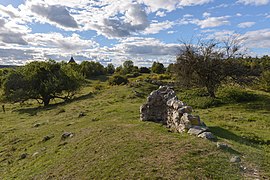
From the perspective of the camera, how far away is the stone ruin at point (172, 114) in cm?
1130

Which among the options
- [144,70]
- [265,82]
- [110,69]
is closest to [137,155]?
[265,82]

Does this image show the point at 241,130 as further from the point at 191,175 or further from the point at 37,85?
the point at 37,85

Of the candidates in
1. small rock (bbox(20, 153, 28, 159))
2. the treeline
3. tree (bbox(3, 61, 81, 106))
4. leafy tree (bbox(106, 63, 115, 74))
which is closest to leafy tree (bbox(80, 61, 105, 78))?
leafy tree (bbox(106, 63, 115, 74))

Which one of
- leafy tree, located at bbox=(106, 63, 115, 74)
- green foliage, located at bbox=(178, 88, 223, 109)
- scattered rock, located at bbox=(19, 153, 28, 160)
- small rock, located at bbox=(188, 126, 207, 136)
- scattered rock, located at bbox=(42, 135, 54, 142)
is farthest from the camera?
leafy tree, located at bbox=(106, 63, 115, 74)

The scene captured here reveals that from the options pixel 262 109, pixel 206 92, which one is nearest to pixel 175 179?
pixel 262 109

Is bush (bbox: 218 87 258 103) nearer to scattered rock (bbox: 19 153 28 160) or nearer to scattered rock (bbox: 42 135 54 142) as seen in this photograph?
scattered rock (bbox: 42 135 54 142)

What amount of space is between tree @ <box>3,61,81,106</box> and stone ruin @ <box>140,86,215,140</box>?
25.7 metres

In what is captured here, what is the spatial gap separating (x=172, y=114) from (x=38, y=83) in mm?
31667

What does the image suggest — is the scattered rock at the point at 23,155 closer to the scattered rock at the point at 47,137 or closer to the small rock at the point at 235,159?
the scattered rock at the point at 47,137

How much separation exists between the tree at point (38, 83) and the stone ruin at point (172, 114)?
84.5 ft

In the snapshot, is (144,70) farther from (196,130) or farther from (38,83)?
(196,130)

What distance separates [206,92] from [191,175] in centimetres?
2359

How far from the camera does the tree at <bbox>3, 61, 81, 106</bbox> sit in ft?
125

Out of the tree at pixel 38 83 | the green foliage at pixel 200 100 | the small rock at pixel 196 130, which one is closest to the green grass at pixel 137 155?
the small rock at pixel 196 130
